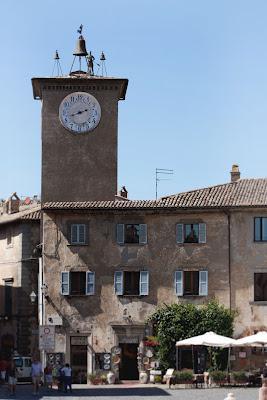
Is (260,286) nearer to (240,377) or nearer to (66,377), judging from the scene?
(240,377)

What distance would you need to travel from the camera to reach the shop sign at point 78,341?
2116 inches

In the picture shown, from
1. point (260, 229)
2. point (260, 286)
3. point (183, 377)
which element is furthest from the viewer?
point (260, 229)

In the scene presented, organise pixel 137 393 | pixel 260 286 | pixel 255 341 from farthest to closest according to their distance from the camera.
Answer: pixel 260 286 → pixel 255 341 → pixel 137 393

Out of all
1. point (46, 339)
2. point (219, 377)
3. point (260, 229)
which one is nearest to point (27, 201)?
point (260, 229)

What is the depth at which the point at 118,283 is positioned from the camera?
53.8 metres

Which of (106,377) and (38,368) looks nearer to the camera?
(38,368)

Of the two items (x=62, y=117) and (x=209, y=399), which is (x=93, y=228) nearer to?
(x=62, y=117)

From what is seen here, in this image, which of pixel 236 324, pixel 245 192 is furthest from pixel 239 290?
pixel 245 192

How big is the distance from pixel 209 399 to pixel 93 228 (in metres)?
17.0

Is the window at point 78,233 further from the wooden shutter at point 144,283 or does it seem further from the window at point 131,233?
the wooden shutter at point 144,283

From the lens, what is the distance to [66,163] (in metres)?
59.1

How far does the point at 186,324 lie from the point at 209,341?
507 cm

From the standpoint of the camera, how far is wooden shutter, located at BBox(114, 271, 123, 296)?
2115 inches

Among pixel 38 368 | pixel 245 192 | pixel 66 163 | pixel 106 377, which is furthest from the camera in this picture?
pixel 66 163
